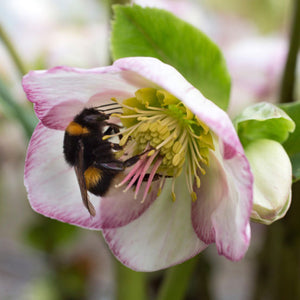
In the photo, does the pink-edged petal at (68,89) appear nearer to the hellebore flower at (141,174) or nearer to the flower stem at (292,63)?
the hellebore flower at (141,174)

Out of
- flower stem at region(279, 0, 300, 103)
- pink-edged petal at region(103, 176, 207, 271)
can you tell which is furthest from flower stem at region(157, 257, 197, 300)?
flower stem at region(279, 0, 300, 103)

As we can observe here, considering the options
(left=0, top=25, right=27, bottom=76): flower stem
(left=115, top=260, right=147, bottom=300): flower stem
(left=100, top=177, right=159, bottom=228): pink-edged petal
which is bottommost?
(left=115, top=260, right=147, bottom=300): flower stem

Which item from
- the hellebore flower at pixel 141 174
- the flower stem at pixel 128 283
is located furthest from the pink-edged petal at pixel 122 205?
the flower stem at pixel 128 283

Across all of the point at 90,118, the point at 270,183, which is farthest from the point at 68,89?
the point at 270,183

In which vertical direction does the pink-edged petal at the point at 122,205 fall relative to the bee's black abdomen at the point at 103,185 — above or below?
below

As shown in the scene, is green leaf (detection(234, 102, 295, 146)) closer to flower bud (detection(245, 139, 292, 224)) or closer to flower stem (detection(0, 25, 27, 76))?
flower bud (detection(245, 139, 292, 224))

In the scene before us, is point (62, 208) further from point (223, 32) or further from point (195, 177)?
point (223, 32)

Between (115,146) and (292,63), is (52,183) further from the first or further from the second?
(292,63)

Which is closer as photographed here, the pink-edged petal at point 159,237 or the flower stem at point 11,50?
the pink-edged petal at point 159,237
